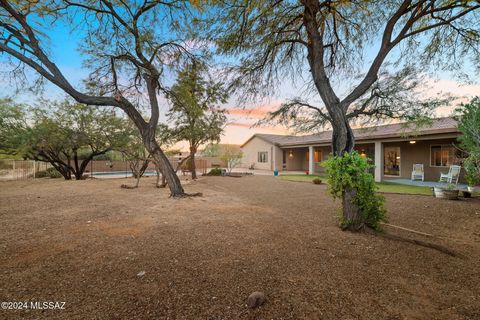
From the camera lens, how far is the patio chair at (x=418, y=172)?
501 inches

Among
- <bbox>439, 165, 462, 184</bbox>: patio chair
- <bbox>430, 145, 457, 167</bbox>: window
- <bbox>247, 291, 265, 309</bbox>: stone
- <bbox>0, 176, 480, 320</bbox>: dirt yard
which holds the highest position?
<bbox>430, 145, 457, 167</bbox>: window

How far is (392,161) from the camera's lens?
15164 mm

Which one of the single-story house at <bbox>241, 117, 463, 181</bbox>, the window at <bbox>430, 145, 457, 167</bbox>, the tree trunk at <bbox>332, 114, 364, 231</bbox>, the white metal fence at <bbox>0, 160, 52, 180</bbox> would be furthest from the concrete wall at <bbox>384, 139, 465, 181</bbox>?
the white metal fence at <bbox>0, 160, 52, 180</bbox>

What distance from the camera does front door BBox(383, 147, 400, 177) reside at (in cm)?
1462

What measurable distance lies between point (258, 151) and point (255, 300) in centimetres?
2528

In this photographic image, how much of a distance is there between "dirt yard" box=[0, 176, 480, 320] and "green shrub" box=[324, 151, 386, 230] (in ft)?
1.60

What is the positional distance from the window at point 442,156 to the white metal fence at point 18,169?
26921 mm

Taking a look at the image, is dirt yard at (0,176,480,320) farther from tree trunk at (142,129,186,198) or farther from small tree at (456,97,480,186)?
tree trunk at (142,129,186,198)

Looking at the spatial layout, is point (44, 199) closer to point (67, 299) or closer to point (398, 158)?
point (67, 299)

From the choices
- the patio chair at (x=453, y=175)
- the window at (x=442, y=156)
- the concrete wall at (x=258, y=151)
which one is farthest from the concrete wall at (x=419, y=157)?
the concrete wall at (x=258, y=151)

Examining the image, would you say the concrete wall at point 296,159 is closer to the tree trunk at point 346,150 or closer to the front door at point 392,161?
the front door at point 392,161

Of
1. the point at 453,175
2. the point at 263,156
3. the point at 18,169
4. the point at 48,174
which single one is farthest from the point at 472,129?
the point at 48,174

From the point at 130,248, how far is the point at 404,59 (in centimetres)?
827

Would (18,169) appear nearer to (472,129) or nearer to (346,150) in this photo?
(346,150)
